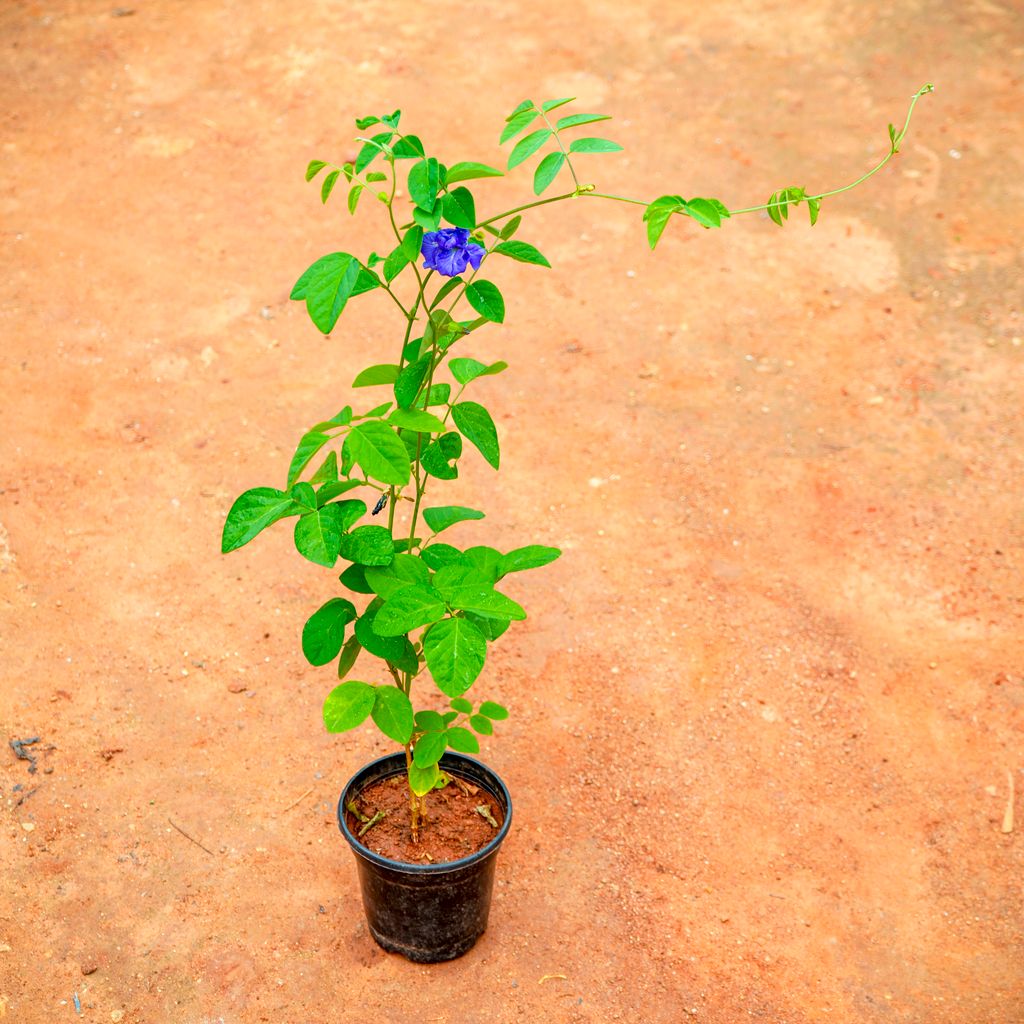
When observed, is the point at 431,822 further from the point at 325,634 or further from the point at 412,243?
the point at 412,243

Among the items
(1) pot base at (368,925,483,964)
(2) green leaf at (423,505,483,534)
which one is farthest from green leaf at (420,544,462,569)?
(1) pot base at (368,925,483,964)

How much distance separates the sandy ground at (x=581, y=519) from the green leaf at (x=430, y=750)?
0.65 metres

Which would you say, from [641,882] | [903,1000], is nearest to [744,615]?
[641,882]

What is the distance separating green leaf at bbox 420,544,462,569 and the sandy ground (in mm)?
1080

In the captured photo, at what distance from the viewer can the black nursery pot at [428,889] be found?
2521 millimetres

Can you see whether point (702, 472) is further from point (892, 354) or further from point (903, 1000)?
point (903, 1000)

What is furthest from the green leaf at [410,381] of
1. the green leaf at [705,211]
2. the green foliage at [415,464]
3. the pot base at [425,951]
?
the pot base at [425,951]

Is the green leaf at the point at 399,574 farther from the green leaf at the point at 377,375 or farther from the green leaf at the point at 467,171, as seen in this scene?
the green leaf at the point at 467,171

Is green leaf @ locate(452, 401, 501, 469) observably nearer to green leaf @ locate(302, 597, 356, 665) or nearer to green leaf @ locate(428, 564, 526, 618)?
green leaf @ locate(428, 564, 526, 618)

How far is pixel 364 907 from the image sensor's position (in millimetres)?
2781

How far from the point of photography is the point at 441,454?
2.29m

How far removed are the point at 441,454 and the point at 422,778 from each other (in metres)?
0.71

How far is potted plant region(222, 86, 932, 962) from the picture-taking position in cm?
201

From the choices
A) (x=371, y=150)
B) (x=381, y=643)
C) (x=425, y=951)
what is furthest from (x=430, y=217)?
(x=425, y=951)
